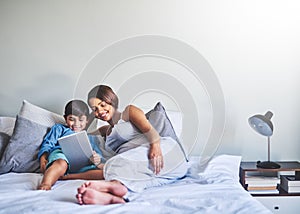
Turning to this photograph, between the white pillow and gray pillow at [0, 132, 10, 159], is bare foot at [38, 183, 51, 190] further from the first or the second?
the white pillow

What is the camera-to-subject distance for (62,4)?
2795mm

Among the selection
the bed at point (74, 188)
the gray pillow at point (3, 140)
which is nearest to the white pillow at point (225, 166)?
the bed at point (74, 188)

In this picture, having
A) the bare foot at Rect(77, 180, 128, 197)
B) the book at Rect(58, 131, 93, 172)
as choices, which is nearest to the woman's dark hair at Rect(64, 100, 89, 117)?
the book at Rect(58, 131, 93, 172)

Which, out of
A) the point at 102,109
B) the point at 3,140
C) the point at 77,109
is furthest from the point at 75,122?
the point at 3,140

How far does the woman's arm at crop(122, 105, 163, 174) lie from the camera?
6.97 ft

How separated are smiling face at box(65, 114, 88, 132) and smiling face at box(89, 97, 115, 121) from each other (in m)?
0.11

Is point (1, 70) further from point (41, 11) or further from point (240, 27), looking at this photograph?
point (240, 27)

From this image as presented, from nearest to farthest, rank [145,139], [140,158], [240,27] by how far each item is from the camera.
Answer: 1. [140,158]
2. [145,139]
3. [240,27]

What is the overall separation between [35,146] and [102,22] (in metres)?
1.05

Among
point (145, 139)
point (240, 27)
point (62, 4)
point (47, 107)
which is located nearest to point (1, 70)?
point (47, 107)

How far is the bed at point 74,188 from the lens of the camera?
65.4 inches

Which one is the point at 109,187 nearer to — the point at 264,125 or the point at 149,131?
the point at 149,131

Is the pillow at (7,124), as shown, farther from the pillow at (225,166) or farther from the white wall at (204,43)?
the pillow at (225,166)

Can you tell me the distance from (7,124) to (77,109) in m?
0.54
